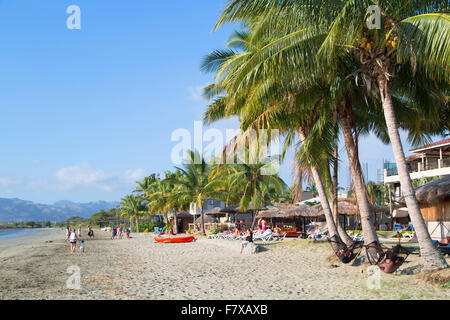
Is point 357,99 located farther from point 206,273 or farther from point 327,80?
point 206,273

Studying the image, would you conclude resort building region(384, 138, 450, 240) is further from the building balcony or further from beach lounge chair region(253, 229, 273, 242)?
beach lounge chair region(253, 229, 273, 242)

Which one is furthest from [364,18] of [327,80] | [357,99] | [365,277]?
[365,277]

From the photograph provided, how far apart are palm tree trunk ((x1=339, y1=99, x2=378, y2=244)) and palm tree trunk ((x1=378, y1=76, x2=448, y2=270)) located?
2.01 m

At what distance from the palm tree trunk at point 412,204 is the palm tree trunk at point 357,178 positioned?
2.01 metres

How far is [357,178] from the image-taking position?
34.4 ft

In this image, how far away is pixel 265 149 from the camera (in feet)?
34.0

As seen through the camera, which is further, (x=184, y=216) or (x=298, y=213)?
(x=184, y=216)

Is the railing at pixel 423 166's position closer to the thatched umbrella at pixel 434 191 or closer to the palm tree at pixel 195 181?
the palm tree at pixel 195 181

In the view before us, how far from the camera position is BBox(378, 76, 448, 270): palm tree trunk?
7.92 metres

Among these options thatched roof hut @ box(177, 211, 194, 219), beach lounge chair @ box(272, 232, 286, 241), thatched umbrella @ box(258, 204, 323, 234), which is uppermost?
thatched umbrella @ box(258, 204, 323, 234)

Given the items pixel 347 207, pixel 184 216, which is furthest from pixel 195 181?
pixel 347 207

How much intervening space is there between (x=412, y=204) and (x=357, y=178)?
2.37 m

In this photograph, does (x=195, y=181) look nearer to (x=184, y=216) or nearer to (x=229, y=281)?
(x=184, y=216)

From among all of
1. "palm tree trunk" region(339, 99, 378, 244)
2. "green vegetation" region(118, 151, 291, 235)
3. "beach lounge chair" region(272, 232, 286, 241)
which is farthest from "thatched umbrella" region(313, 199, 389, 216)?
"palm tree trunk" region(339, 99, 378, 244)
